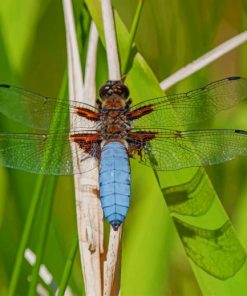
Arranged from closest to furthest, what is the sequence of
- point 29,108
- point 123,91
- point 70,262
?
point 70,262 → point 123,91 → point 29,108

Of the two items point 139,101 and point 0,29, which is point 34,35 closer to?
point 0,29

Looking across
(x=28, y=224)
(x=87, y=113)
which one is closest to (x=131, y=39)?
(x=87, y=113)

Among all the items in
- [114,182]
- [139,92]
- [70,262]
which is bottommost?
[70,262]

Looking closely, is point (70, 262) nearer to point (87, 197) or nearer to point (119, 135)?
point (87, 197)

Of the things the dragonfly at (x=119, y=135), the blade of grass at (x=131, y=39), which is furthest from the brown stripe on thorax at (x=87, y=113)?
the blade of grass at (x=131, y=39)

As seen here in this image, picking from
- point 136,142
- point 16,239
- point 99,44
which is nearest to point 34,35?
point 99,44
